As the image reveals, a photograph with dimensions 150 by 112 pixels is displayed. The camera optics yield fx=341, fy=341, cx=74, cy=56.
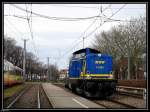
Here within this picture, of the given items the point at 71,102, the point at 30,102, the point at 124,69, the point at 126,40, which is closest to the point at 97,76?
the point at 71,102

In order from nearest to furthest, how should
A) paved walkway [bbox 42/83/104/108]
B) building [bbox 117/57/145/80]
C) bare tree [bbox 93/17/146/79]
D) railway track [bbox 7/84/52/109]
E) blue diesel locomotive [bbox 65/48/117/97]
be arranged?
railway track [bbox 7/84/52/109]
paved walkway [bbox 42/83/104/108]
blue diesel locomotive [bbox 65/48/117/97]
bare tree [bbox 93/17/146/79]
building [bbox 117/57/145/80]

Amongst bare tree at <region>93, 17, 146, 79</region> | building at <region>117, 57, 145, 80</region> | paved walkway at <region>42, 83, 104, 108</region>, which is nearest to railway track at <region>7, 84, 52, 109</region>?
paved walkway at <region>42, 83, 104, 108</region>

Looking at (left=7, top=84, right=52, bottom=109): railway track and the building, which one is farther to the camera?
the building

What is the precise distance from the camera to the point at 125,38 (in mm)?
47281

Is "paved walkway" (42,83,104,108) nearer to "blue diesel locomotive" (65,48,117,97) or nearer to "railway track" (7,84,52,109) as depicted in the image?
"railway track" (7,84,52,109)

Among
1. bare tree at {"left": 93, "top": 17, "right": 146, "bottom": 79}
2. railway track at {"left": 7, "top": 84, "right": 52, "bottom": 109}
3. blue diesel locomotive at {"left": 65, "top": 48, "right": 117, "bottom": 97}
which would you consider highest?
bare tree at {"left": 93, "top": 17, "right": 146, "bottom": 79}

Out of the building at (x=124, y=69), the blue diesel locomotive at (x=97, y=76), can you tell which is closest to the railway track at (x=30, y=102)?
the blue diesel locomotive at (x=97, y=76)

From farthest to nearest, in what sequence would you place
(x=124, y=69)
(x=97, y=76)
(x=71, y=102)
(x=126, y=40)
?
1. (x=124, y=69)
2. (x=126, y=40)
3. (x=97, y=76)
4. (x=71, y=102)

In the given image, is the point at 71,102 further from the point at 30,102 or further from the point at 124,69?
the point at 124,69

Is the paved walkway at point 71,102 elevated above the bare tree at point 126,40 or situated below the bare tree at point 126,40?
below

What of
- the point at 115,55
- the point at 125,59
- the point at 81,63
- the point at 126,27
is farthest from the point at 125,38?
the point at 81,63

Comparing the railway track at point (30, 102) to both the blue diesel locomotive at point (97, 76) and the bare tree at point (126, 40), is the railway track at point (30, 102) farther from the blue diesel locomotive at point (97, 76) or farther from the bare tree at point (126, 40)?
the bare tree at point (126, 40)

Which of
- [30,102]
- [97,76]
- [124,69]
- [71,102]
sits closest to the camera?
[71,102]

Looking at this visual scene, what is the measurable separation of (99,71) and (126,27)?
21946mm
